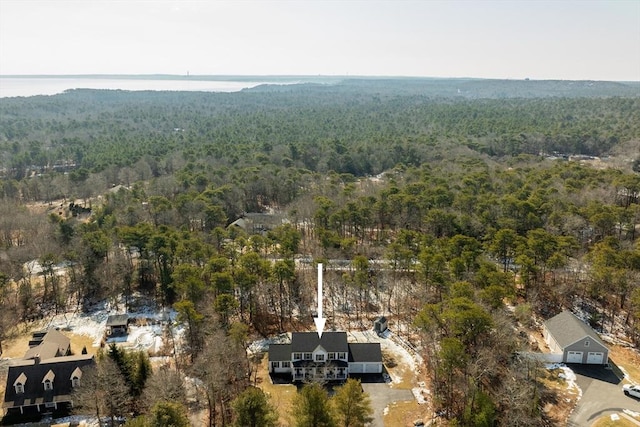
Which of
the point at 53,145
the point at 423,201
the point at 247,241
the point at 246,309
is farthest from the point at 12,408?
the point at 53,145

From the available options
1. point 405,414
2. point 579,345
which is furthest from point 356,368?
point 579,345

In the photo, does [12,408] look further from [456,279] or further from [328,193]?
[328,193]

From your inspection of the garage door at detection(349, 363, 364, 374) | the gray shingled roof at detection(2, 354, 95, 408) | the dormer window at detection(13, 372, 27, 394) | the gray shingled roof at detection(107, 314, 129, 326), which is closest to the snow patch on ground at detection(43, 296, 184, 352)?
the gray shingled roof at detection(107, 314, 129, 326)

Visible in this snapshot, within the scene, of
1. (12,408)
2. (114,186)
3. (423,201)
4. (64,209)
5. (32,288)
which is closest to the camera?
(12,408)

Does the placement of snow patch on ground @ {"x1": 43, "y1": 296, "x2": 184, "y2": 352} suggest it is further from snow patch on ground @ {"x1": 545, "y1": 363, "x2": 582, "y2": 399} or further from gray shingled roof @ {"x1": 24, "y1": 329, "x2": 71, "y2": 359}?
snow patch on ground @ {"x1": 545, "y1": 363, "x2": 582, "y2": 399}

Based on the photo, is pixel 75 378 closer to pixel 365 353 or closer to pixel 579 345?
pixel 365 353

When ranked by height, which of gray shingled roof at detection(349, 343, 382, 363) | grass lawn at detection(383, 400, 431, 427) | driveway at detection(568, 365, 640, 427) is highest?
gray shingled roof at detection(349, 343, 382, 363)
